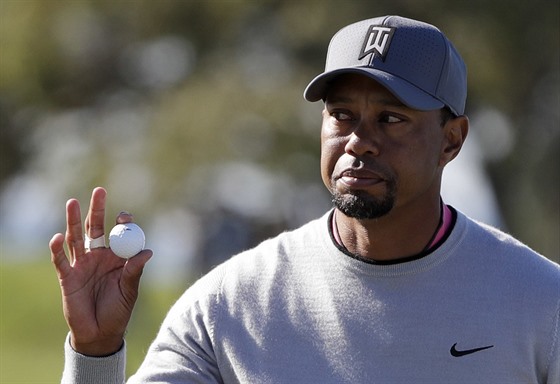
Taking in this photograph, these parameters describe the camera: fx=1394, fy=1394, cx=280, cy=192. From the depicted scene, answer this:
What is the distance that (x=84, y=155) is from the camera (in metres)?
24.7

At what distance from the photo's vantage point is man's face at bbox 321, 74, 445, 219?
458cm

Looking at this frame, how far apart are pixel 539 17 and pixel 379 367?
18.6 m

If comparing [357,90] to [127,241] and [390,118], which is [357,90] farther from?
[127,241]

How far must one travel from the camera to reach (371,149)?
4566mm

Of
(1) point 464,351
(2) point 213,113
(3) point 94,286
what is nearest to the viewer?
(1) point 464,351

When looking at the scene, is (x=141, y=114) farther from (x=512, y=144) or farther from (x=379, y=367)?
(x=379, y=367)

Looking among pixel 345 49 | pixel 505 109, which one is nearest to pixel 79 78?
pixel 505 109

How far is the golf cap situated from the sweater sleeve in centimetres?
112

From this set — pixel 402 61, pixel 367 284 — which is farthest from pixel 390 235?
pixel 402 61

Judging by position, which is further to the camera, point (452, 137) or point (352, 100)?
point (452, 137)

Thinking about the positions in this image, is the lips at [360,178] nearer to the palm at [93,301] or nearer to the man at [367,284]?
the man at [367,284]

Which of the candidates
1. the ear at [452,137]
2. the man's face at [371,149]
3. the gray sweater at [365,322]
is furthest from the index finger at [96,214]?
the ear at [452,137]

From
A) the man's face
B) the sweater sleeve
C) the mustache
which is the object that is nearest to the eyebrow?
the man's face

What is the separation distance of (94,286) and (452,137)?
53.2 inches
